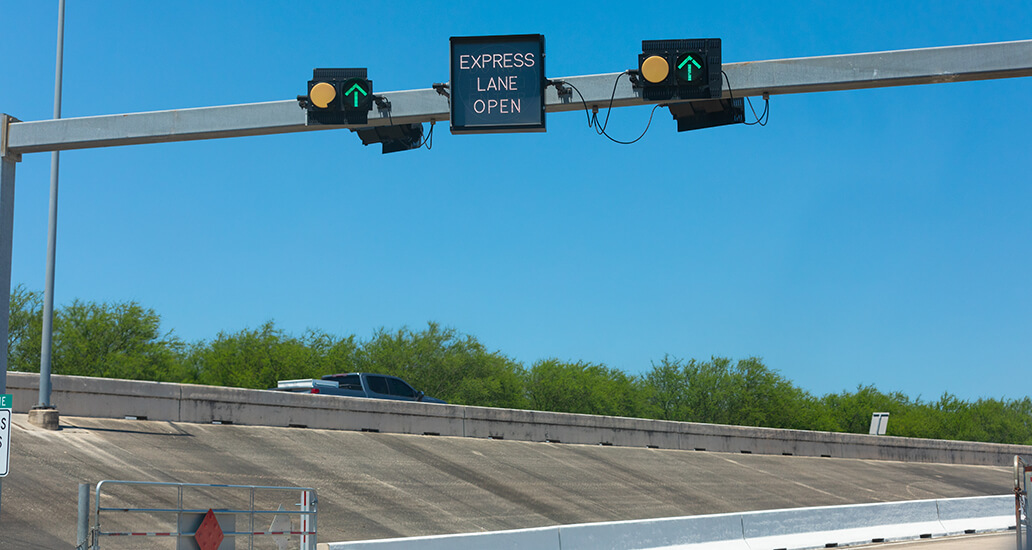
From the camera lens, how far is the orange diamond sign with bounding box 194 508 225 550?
38.3 feet

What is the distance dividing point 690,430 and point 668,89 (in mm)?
29193

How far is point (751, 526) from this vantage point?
22.5 m

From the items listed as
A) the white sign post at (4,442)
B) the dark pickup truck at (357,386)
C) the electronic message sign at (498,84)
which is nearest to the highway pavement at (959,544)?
the dark pickup truck at (357,386)

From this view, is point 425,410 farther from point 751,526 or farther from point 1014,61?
point 1014,61

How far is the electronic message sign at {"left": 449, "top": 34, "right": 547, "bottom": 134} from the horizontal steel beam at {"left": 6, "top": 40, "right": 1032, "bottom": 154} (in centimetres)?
28

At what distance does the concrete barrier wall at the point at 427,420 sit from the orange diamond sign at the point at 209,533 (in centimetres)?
1216

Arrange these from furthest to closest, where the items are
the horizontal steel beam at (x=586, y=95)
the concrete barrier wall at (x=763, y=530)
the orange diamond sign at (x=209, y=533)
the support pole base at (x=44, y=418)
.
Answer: the support pole base at (x=44, y=418)
the concrete barrier wall at (x=763, y=530)
the orange diamond sign at (x=209, y=533)
the horizontal steel beam at (x=586, y=95)

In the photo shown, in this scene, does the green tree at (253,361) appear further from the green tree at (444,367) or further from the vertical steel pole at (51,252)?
the vertical steel pole at (51,252)

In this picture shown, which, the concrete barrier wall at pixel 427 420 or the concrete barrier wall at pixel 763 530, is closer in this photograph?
the concrete barrier wall at pixel 763 530

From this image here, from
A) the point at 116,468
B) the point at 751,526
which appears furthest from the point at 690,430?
the point at 116,468

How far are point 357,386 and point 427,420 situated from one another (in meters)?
2.51

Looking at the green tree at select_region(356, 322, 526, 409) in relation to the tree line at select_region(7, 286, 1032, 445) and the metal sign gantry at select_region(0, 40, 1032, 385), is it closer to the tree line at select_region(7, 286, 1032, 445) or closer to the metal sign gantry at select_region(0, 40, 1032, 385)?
the tree line at select_region(7, 286, 1032, 445)

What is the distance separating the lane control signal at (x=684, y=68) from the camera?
11055mm

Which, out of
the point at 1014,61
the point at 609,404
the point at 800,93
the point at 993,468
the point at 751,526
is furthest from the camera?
the point at 609,404
